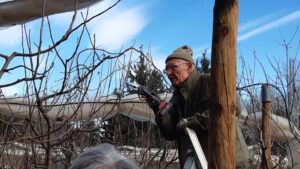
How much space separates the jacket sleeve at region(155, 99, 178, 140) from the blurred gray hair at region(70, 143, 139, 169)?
2.69 metres

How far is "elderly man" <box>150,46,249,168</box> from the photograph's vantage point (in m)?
4.01

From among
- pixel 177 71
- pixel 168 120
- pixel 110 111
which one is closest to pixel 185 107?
pixel 168 120

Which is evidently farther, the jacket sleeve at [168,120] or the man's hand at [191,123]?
the jacket sleeve at [168,120]

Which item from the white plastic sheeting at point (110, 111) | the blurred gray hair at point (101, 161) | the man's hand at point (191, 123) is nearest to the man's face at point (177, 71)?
the man's hand at point (191, 123)

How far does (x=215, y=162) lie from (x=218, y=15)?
2.59 ft

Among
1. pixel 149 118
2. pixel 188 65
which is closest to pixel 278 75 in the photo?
pixel 149 118

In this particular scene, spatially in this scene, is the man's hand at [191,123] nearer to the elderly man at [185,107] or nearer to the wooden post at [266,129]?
the elderly man at [185,107]

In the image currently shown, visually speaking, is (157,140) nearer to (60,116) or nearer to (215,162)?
(60,116)

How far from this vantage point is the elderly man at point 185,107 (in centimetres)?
401

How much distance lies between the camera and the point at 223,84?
2689mm

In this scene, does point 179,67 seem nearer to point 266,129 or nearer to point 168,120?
point 168,120

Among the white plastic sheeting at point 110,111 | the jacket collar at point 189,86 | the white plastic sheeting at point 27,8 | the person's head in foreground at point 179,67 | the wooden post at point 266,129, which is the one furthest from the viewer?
the wooden post at point 266,129

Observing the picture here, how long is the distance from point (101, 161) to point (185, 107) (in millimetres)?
2857

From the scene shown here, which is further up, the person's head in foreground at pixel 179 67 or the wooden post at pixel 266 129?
the person's head in foreground at pixel 179 67
